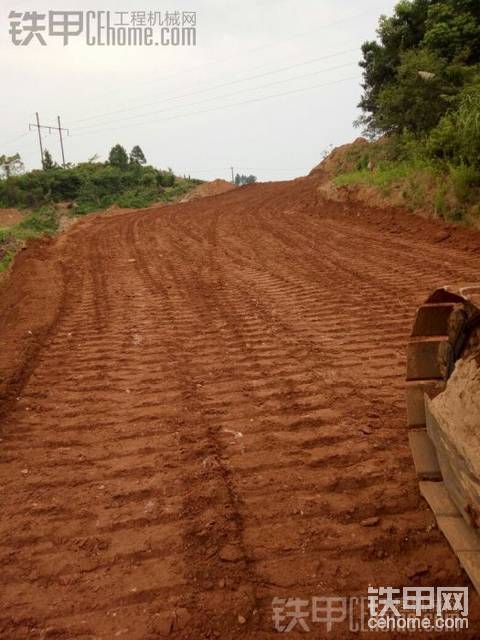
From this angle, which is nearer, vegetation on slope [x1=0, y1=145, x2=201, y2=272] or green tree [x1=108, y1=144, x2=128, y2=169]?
vegetation on slope [x1=0, y1=145, x2=201, y2=272]

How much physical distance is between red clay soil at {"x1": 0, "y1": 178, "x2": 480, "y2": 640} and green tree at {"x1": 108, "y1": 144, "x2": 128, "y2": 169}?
100ft

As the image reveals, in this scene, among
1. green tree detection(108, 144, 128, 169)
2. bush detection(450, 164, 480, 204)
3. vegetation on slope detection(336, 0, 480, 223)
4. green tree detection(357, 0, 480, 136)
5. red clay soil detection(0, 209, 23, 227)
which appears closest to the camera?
bush detection(450, 164, 480, 204)

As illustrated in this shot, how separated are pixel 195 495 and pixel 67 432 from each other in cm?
119

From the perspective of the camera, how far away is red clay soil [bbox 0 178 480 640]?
1.97 m

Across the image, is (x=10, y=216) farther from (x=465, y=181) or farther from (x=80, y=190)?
(x=465, y=181)

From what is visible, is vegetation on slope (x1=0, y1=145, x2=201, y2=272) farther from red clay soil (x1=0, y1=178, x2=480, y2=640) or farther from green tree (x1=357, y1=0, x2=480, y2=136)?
red clay soil (x1=0, y1=178, x2=480, y2=640)

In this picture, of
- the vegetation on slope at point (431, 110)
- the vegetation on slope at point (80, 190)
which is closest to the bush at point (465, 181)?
the vegetation on slope at point (431, 110)

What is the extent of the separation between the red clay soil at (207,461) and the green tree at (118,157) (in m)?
30.5

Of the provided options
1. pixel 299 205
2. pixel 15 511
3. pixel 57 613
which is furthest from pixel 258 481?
pixel 299 205

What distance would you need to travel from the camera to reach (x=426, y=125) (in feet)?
39.5

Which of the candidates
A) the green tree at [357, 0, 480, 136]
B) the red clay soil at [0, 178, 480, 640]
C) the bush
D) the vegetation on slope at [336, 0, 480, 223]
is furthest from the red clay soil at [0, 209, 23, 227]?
the bush

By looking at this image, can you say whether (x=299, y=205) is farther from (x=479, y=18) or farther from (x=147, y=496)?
(x=147, y=496)

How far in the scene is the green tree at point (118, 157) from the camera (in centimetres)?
3412

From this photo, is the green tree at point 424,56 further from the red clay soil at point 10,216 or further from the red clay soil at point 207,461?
the red clay soil at point 10,216
